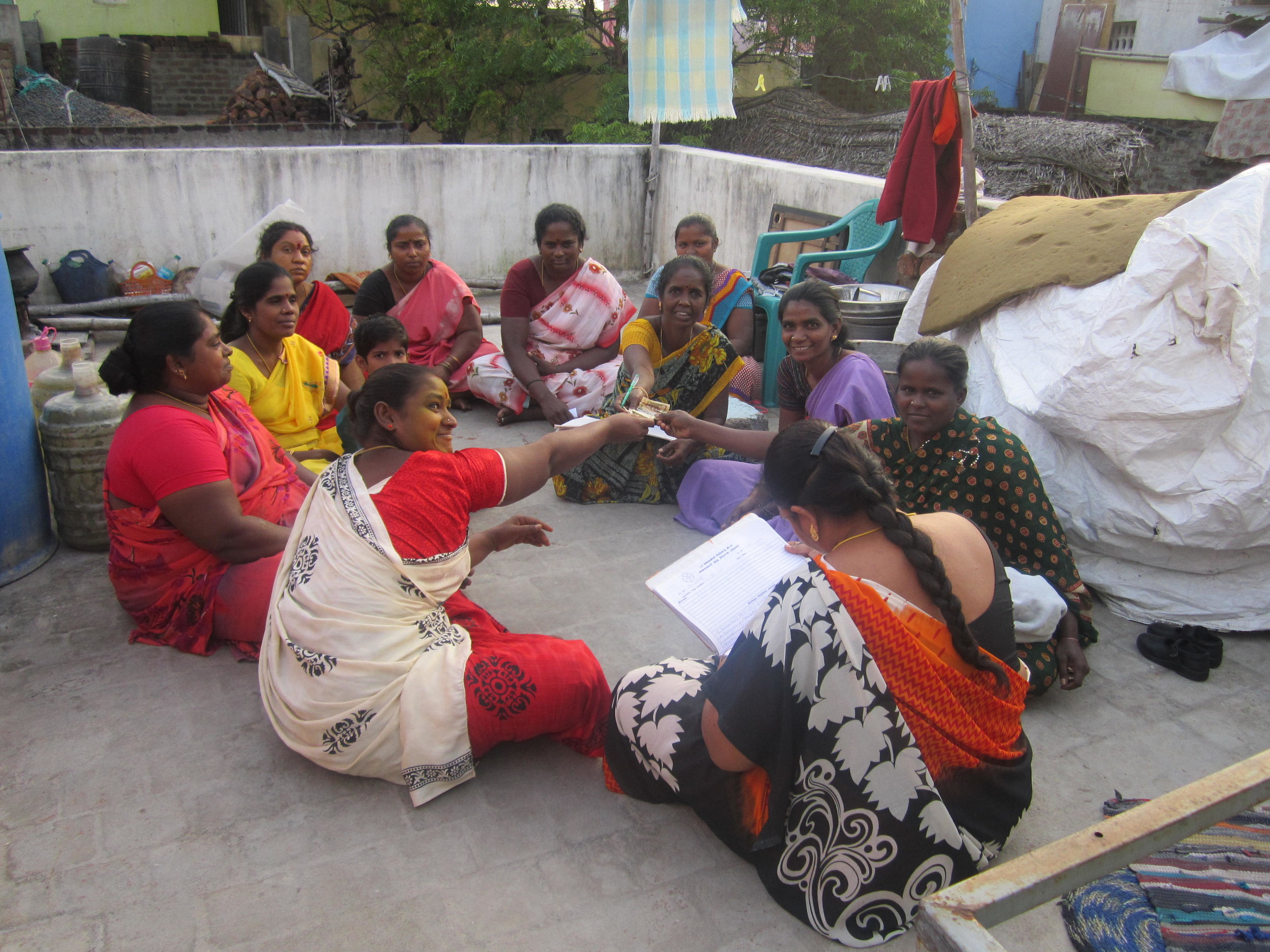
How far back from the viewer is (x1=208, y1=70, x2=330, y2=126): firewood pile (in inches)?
510

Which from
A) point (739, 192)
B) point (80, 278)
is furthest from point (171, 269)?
point (739, 192)

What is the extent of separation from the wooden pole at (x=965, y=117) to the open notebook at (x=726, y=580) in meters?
3.06

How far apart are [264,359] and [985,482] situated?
295cm

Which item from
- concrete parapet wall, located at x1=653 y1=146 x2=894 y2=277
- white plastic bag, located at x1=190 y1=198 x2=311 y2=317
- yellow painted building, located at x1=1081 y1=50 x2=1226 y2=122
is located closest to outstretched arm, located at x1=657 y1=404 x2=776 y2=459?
concrete parapet wall, located at x1=653 y1=146 x2=894 y2=277

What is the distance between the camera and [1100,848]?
122cm

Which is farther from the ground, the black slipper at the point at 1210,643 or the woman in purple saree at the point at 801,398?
the woman in purple saree at the point at 801,398

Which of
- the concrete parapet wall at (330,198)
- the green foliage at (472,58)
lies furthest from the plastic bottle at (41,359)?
the green foliage at (472,58)

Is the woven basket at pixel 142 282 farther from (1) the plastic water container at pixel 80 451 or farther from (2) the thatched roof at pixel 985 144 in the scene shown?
(2) the thatched roof at pixel 985 144

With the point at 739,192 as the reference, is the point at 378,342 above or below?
below

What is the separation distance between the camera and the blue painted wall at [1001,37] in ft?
51.4

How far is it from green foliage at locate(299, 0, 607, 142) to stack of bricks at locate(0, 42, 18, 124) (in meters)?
4.80

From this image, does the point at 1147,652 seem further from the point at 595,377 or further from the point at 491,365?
the point at 491,365

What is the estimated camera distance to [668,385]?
4176 millimetres

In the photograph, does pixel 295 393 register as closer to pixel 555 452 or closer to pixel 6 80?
pixel 555 452
